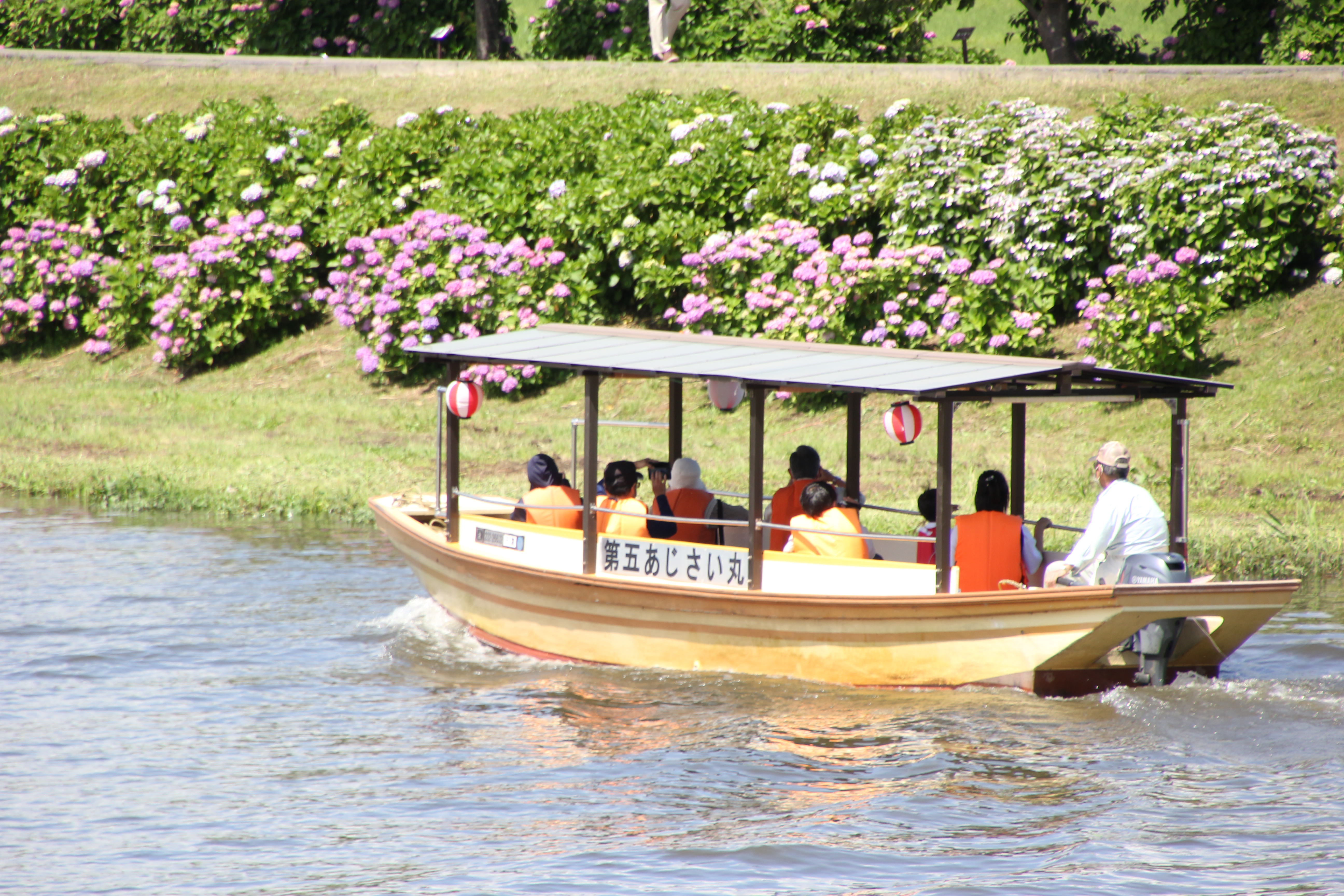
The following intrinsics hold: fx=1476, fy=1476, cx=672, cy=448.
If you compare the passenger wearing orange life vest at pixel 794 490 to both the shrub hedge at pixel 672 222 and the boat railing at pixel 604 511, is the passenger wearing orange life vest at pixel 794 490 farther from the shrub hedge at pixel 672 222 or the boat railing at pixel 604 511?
the shrub hedge at pixel 672 222

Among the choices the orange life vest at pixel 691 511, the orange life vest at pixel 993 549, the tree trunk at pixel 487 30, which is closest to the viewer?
the orange life vest at pixel 993 549

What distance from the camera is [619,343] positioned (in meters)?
10.0

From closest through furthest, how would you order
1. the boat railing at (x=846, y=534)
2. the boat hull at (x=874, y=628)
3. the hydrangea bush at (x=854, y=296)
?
the boat hull at (x=874, y=628)
the boat railing at (x=846, y=534)
the hydrangea bush at (x=854, y=296)

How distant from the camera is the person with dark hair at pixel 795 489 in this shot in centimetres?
965

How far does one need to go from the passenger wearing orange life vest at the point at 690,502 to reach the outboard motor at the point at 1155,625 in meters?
2.78

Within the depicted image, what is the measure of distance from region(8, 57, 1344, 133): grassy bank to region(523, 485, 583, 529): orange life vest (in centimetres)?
1040

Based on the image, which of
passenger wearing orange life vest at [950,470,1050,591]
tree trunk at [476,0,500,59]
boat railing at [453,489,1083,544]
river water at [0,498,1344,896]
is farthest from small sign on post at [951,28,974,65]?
passenger wearing orange life vest at [950,470,1050,591]

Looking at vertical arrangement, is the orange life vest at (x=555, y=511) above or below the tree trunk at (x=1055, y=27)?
below

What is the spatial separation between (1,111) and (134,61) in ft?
9.81

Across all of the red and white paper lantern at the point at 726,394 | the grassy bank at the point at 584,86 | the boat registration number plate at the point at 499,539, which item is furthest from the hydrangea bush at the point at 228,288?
the red and white paper lantern at the point at 726,394

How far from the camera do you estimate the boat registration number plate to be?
32.8 ft

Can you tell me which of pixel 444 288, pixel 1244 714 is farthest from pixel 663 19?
pixel 1244 714

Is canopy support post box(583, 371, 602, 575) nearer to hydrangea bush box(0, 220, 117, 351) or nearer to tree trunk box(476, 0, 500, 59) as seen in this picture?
hydrangea bush box(0, 220, 117, 351)

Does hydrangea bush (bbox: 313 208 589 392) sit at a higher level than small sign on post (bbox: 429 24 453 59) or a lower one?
lower
